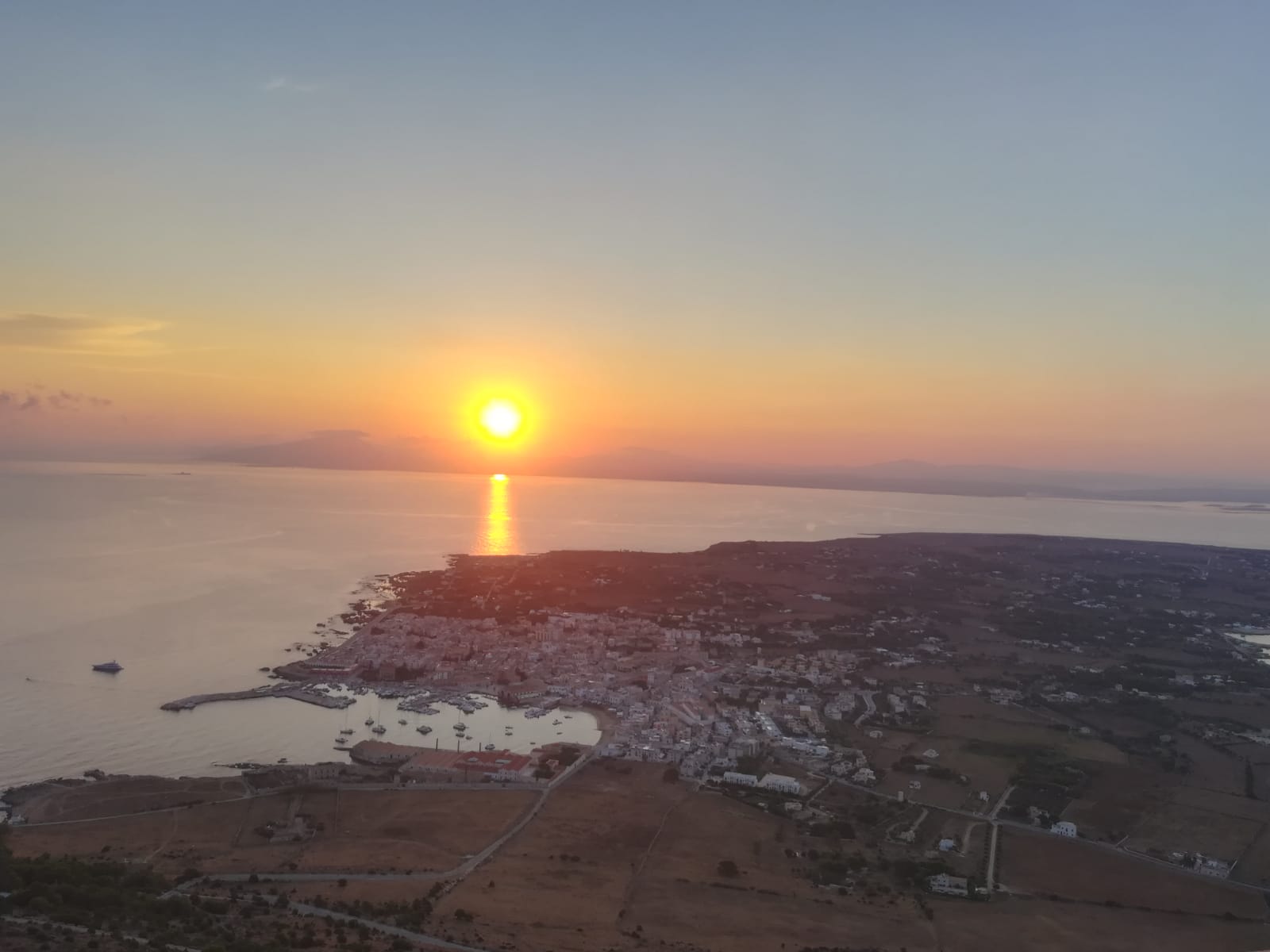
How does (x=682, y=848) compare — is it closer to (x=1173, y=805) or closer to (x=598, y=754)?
(x=598, y=754)

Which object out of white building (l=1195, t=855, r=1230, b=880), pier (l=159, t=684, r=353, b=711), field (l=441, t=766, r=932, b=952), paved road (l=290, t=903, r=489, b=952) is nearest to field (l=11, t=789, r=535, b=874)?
field (l=441, t=766, r=932, b=952)

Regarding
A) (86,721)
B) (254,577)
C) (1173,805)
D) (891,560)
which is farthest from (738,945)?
(891,560)

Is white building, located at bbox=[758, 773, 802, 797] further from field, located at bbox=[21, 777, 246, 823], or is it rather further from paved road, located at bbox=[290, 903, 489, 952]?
field, located at bbox=[21, 777, 246, 823]

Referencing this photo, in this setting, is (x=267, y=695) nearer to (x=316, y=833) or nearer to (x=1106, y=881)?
(x=316, y=833)

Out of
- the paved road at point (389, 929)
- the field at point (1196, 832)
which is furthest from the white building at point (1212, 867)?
the paved road at point (389, 929)

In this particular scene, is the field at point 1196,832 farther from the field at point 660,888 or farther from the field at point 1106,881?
the field at point 660,888
